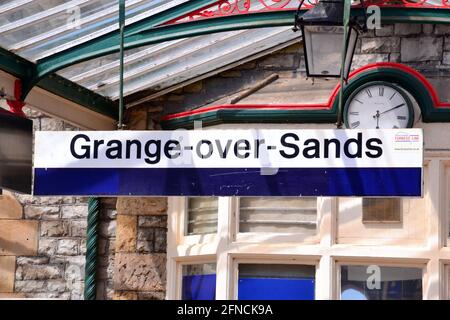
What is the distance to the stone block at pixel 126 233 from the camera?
10094 mm

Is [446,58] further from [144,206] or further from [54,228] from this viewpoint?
[54,228]

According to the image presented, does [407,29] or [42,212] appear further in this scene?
[42,212]

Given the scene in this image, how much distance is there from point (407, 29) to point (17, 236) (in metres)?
Result: 3.47

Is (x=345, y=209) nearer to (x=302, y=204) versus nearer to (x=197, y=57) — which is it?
(x=302, y=204)

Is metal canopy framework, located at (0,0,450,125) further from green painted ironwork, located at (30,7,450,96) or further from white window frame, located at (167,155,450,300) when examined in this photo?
white window frame, located at (167,155,450,300)

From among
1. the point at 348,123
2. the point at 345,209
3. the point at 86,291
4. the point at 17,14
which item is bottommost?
the point at 86,291

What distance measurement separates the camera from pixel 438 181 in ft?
30.6

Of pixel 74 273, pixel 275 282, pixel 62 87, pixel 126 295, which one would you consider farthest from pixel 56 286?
pixel 275 282

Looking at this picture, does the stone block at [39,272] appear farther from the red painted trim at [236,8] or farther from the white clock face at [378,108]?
the white clock face at [378,108]

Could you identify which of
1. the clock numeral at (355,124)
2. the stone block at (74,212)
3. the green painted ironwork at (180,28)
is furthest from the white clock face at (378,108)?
the stone block at (74,212)

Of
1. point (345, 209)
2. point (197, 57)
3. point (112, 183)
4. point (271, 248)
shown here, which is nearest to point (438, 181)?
point (345, 209)

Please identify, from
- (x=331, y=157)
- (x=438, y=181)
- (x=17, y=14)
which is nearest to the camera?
(x=331, y=157)

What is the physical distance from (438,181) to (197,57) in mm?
2069

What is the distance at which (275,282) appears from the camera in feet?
31.4
